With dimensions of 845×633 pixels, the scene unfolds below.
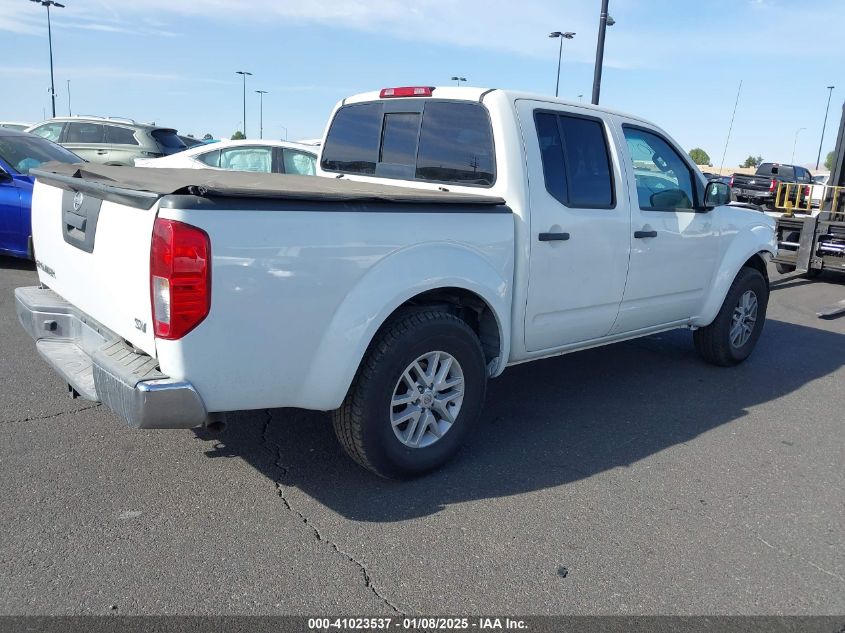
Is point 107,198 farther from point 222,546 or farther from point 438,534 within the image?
point 438,534

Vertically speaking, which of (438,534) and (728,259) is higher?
(728,259)

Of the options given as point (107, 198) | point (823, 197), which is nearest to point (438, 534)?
point (107, 198)

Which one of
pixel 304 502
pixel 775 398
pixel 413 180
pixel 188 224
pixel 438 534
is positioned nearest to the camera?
pixel 188 224

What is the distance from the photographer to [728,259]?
5531 mm

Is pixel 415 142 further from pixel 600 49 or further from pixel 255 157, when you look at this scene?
pixel 600 49

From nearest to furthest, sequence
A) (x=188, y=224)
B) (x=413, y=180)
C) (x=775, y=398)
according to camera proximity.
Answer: (x=188, y=224) → (x=413, y=180) → (x=775, y=398)

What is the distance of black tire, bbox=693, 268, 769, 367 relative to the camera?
18.7ft

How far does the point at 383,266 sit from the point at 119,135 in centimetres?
1325

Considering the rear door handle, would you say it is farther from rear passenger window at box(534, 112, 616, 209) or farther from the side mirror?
the side mirror

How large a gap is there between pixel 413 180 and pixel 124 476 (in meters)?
2.37

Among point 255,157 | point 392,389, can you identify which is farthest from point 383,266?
point 255,157

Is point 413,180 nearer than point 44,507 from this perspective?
No

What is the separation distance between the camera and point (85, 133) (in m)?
14.7

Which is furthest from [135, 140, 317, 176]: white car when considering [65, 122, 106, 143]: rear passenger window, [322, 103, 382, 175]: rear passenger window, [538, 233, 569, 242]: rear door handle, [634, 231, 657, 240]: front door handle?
[538, 233, 569, 242]: rear door handle
